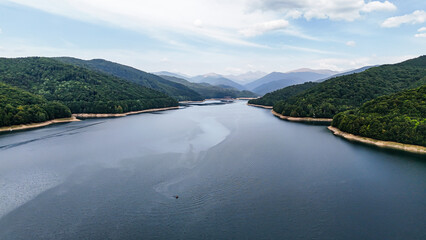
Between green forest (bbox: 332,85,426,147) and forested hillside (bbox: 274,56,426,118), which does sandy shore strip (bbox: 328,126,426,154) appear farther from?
forested hillside (bbox: 274,56,426,118)

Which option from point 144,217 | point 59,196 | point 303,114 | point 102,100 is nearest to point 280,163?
point 144,217

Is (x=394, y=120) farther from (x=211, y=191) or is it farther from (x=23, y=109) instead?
(x=23, y=109)

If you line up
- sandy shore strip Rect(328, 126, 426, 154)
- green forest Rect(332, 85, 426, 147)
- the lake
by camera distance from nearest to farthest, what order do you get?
1. the lake
2. sandy shore strip Rect(328, 126, 426, 154)
3. green forest Rect(332, 85, 426, 147)

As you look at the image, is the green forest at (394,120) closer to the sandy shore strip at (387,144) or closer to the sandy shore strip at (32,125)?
the sandy shore strip at (387,144)

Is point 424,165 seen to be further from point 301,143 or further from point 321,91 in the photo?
point 321,91

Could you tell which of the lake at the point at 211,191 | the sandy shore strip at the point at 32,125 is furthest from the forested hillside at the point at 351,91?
the sandy shore strip at the point at 32,125

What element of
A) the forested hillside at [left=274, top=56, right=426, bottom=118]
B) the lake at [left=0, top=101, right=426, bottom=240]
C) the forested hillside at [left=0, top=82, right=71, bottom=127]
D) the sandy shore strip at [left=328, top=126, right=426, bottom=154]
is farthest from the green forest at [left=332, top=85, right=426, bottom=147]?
the forested hillside at [left=0, top=82, right=71, bottom=127]
